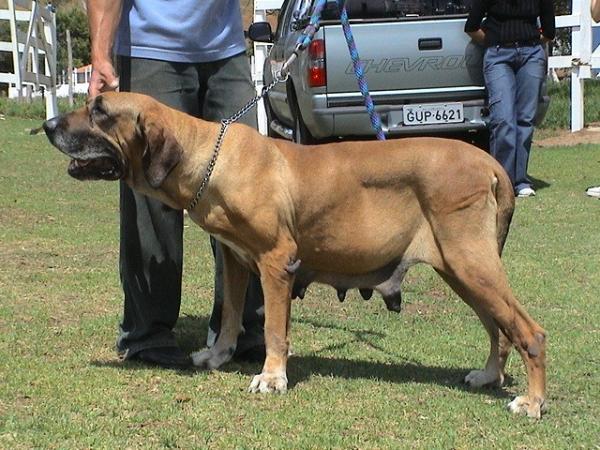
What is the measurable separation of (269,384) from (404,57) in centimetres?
599

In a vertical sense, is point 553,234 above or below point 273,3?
below

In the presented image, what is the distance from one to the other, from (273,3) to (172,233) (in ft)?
34.0

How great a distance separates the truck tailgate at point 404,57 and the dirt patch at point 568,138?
465 cm

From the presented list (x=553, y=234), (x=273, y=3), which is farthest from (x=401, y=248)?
(x=273, y=3)

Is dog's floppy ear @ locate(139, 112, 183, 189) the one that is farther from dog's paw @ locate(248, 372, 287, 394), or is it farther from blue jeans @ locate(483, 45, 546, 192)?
blue jeans @ locate(483, 45, 546, 192)

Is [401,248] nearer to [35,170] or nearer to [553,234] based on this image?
[553,234]

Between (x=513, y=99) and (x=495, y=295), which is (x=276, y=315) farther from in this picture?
(x=513, y=99)

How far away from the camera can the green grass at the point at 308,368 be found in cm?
381

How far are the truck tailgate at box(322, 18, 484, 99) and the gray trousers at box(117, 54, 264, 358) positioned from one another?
471 cm

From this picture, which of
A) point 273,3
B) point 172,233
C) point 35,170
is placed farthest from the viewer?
point 273,3

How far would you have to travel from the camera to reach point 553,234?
801cm

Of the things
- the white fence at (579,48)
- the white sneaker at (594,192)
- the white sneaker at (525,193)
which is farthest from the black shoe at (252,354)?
the white fence at (579,48)

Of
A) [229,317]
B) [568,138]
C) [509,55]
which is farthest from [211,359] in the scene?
[568,138]

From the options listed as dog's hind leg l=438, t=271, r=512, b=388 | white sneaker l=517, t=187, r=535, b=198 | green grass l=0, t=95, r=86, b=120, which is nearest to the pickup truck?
white sneaker l=517, t=187, r=535, b=198
